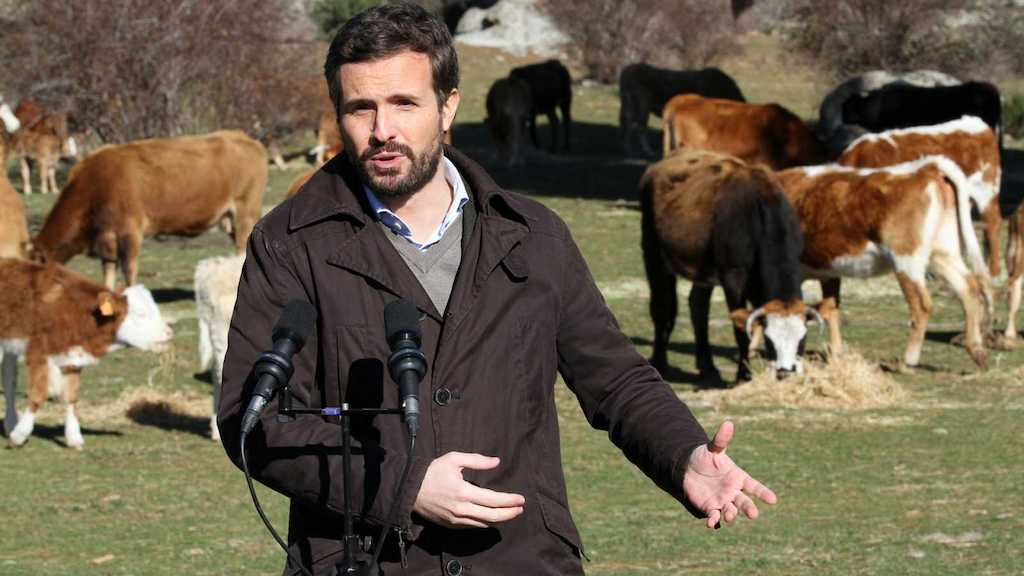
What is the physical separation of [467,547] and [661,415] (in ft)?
1.80

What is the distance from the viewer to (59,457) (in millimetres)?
12109

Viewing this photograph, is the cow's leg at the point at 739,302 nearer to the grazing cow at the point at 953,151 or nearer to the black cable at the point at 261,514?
the grazing cow at the point at 953,151

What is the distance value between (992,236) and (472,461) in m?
16.8

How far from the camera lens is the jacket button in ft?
12.8

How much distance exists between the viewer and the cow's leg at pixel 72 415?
12.4 meters

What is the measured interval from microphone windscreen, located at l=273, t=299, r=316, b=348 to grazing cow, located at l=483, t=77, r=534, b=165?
115 ft

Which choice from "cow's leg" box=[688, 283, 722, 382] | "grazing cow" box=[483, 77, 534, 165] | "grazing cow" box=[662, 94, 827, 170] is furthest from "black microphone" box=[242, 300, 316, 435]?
"grazing cow" box=[483, 77, 534, 165]

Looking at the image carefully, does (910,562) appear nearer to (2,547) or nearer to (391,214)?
(2,547)

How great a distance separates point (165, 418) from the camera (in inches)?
538

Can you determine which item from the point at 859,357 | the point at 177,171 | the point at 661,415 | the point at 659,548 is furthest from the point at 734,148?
the point at 661,415

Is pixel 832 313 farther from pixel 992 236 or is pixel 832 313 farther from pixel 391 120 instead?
pixel 391 120

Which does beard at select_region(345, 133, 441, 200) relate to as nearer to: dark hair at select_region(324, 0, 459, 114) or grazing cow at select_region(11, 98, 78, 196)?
dark hair at select_region(324, 0, 459, 114)

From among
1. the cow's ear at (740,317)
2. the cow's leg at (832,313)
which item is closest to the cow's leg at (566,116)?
the cow's leg at (832,313)

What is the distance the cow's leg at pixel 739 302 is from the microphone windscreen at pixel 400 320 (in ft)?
36.9
